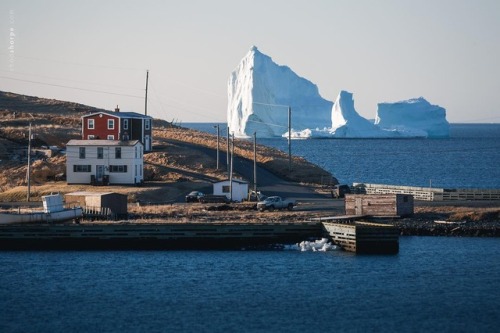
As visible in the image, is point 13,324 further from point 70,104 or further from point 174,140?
point 70,104

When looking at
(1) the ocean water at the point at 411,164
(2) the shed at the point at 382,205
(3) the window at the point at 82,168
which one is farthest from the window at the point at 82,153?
(1) the ocean water at the point at 411,164

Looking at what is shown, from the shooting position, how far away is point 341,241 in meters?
49.7

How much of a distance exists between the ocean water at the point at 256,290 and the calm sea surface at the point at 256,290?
1.7 inches

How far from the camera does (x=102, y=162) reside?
230 feet

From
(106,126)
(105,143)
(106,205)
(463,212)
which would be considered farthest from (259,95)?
(106,205)

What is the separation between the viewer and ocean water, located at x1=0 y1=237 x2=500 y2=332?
34875mm

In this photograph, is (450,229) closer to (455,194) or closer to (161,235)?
(455,194)

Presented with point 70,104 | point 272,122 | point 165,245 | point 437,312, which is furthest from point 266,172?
point 272,122

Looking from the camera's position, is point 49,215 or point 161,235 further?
point 49,215

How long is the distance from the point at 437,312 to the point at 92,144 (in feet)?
128

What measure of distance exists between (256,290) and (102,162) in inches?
1263

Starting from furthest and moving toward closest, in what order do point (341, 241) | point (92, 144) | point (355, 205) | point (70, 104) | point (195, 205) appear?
point (70, 104), point (92, 144), point (195, 205), point (355, 205), point (341, 241)

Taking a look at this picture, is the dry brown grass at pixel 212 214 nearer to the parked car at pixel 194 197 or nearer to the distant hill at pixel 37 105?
the parked car at pixel 194 197

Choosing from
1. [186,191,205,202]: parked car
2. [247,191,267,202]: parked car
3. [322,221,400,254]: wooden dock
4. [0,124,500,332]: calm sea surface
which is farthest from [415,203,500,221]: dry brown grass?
[186,191,205,202]: parked car
